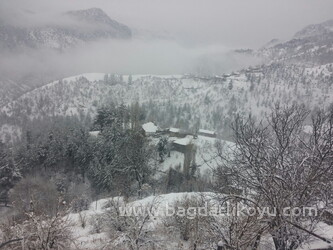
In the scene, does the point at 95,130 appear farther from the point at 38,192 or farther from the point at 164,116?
the point at 164,116

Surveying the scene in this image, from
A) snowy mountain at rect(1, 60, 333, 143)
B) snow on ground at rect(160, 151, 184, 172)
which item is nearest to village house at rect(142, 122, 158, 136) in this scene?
snow on ground at rect(160, 151, 184, 172)

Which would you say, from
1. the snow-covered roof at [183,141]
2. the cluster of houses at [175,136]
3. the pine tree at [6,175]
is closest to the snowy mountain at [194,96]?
the cluster of houses at [175,136]

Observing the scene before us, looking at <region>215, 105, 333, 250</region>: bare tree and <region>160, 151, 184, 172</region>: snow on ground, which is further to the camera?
<region>160, 151, 184, 172</region>: snow on ground

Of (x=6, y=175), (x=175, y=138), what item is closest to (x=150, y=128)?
(x=175, y=138)

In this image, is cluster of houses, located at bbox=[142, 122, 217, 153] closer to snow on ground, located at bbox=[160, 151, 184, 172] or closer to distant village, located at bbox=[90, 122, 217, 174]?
distant village, located at bbox=[90, 122, 217, 174]

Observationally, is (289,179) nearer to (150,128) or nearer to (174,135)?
(150,128)

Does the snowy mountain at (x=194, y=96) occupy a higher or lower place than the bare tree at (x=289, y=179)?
lower

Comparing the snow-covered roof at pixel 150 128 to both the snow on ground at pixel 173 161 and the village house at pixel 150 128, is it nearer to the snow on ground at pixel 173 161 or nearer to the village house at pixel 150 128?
the village house at pixel 150 128

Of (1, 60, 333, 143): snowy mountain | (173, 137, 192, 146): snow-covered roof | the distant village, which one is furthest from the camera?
(1, 60, 333, 143): snowy mountain

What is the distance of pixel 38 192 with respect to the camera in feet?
83.3

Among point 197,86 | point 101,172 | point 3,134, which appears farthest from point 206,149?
point 197,86

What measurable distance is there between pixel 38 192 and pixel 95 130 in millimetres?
26717

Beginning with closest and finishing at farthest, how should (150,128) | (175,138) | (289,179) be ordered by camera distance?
(289,179) < (175,138) < (150,128)

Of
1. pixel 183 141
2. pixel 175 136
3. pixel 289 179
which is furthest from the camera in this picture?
pixel 175 136
